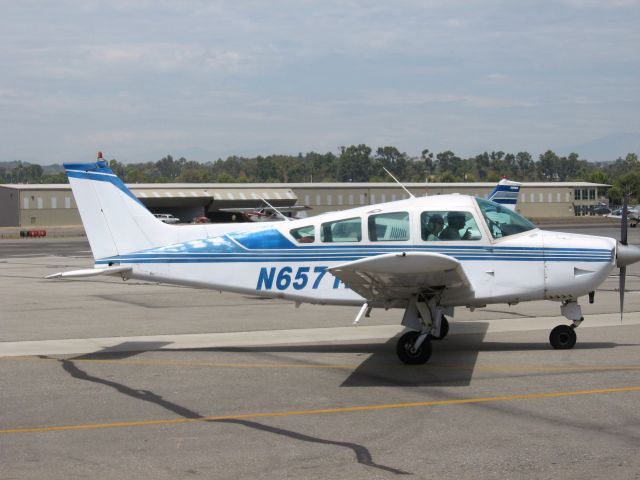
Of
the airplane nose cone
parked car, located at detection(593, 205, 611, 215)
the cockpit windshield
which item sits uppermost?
the cockpit windshield

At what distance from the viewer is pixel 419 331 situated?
1098 centimetres

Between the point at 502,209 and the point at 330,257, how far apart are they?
2461mm

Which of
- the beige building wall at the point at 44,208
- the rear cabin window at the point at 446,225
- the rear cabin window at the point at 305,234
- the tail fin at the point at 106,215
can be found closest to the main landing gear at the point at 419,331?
the rear cabin window at the point at 446,225

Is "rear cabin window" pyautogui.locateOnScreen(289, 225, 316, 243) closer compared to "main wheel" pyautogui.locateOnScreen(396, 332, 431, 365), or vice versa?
"main wheel" pyautogui.locateOnScreen(396, 332, 431, 365)

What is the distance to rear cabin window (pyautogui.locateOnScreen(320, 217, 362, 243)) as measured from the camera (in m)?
11.6

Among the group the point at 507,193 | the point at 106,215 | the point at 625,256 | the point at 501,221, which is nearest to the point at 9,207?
the point at 507,193

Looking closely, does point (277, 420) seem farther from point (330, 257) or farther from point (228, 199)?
point (228, 199)

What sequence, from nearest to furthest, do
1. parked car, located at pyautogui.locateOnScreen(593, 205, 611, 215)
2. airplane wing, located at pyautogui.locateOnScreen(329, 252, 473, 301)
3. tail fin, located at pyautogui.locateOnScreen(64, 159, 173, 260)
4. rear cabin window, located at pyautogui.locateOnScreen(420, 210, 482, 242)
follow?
airplane wing, located at pyautogui.locateOnScreen(329, 252, 473, 301) → rear cabin window, located at pyautogui.locateOnScreen(420, 210, 482, 242) → tail fin, located at pyautogui.locateOnScreen(64, 159, 173, 260) → parked car, located at pyautogui.locateOnScreen(593, 205, 611, 215)

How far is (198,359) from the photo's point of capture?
11.7m

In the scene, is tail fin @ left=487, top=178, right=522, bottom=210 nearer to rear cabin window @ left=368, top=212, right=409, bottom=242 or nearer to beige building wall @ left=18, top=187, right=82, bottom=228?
rear cabin window @ left=368, top=212, right=409, bottom=242

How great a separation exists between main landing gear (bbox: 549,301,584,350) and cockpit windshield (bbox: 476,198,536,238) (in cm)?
123

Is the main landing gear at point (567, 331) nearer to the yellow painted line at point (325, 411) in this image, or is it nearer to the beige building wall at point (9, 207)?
the yellow painted line at point (325, 411)

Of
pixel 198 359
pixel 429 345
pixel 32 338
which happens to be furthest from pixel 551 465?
pixel 32 338

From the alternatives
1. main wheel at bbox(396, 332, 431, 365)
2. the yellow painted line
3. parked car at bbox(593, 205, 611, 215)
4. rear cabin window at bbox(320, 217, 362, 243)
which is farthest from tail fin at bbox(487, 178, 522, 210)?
parked car at bbox(593, 205, 611, 215)
